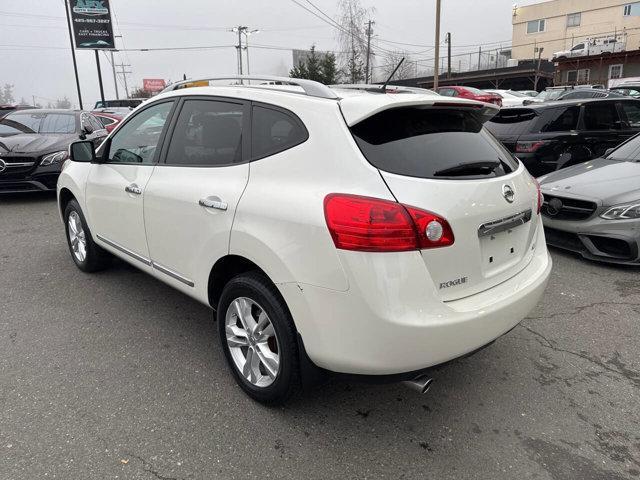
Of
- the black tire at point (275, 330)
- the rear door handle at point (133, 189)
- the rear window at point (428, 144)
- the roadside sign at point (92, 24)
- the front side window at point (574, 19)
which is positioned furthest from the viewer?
the front side window at point (574, 19)

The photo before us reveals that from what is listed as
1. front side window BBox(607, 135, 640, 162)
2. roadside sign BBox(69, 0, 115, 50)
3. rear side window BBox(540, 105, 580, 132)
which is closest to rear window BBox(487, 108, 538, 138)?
rear side window BBox(540, 105, 580, 132)

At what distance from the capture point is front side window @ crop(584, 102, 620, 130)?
24.8ft

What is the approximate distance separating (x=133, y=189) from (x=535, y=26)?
2366 inches

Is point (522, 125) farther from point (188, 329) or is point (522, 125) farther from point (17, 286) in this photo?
point (17, 286)

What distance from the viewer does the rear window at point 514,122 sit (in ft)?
24.9

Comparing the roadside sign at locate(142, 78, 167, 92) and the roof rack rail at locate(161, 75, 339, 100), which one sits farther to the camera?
the roadside sign at locate(142, 78, 167, 92)

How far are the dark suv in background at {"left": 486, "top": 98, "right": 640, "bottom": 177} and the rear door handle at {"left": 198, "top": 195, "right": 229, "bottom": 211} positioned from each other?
19.8 ft

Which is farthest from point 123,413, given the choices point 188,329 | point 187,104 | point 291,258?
point 187,104

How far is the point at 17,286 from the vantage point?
4539 millimetres

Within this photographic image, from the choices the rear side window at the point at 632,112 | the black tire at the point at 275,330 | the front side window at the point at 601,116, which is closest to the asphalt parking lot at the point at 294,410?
the black tire at the point at 275,330

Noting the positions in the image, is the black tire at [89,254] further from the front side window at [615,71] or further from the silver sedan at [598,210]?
the front side window at [615,71]

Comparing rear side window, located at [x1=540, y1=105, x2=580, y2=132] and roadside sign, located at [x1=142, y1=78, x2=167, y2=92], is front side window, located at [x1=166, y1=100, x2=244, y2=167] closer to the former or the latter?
rear side window, located at [x1=540, y1=105, x2=580, y2=132]

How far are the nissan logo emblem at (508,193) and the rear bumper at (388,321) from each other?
543 mm

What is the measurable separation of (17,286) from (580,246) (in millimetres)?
5639
